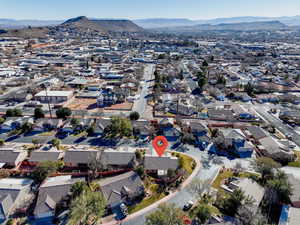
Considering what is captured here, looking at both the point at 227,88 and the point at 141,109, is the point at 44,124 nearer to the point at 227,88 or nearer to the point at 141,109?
the point at 141,109

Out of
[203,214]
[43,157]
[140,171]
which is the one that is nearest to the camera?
[203,214]

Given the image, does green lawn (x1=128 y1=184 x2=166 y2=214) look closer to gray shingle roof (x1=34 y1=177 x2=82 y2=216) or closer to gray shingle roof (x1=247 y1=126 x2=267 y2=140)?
gray shingle roof (x1=34 y1=177 x2=82 y2=216)

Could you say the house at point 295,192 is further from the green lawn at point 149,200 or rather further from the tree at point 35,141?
the tree at point 35,141

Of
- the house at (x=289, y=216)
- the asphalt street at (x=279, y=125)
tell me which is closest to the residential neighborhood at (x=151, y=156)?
the house at (x=289, y=216)

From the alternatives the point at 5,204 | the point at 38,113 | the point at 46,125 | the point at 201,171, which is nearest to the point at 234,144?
the point at 201,171

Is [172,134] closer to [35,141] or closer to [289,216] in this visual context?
[289,216]

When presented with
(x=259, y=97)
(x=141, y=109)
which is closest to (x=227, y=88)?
(x=259, y=97)

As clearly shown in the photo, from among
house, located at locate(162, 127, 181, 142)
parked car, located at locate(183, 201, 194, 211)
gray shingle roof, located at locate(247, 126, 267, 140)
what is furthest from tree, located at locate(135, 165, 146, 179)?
Answer: gray shingle roof, located at locate(247, 126, 267, 140)
